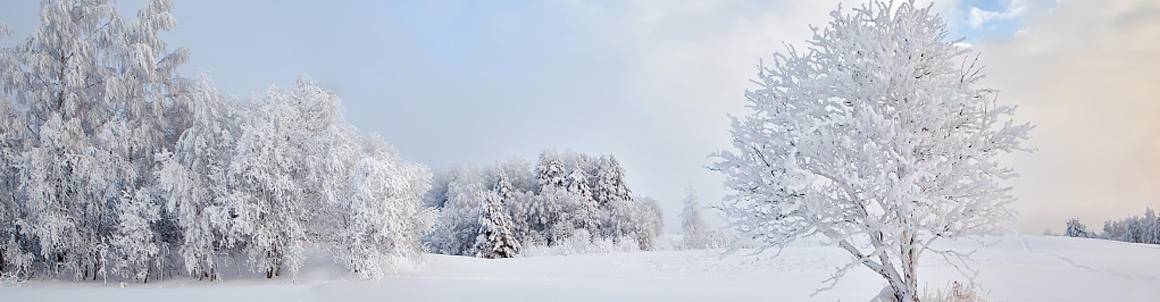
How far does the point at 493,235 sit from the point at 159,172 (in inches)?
702

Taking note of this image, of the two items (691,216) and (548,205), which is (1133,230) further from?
(548,205)

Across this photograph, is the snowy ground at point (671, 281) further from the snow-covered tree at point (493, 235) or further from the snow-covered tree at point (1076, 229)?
the snow-covered tree at point (1076, 229)

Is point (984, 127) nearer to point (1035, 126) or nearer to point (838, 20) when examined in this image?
point (1035, 126)

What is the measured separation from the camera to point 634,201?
138 feet

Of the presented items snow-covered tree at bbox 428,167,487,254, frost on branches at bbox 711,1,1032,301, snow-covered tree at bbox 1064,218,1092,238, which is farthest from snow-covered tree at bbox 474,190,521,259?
snow-covered tree at bbox 1064,218,1092,238

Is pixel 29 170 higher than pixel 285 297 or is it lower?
higher

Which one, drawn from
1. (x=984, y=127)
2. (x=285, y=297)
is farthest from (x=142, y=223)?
(x=984, y=127)

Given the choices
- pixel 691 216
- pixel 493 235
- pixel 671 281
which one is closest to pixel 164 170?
pixel 671 281

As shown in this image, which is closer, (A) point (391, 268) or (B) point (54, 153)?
(B) point (54, 153)

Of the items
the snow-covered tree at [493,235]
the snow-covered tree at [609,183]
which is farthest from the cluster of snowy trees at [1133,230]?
the snow-covered tree at [493,235]

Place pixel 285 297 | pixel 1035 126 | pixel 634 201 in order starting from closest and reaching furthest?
1. pixel 1035 126
2. pixel 285 297
3. pixel 634 201

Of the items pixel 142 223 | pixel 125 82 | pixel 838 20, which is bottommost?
pixel 142 223

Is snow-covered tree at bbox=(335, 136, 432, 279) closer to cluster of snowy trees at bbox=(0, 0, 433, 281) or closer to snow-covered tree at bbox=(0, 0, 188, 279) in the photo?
cluster of snowy trees at bbox=(0, 0, 433, 281)

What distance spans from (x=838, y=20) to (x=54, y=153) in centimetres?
1790
